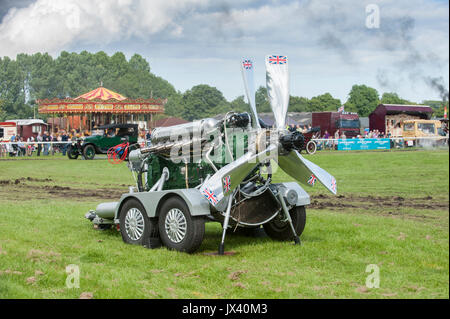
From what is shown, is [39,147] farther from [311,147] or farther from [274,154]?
[311,147]

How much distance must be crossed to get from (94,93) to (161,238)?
51.1m

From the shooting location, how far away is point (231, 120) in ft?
31.2

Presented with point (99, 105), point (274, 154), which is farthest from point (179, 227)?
point (99, 105)

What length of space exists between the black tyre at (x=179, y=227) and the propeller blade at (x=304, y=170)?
181 centimetres

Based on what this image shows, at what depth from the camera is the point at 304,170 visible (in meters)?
9.57

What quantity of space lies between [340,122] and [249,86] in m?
47.8

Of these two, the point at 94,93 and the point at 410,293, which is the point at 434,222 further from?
the point at 94,93

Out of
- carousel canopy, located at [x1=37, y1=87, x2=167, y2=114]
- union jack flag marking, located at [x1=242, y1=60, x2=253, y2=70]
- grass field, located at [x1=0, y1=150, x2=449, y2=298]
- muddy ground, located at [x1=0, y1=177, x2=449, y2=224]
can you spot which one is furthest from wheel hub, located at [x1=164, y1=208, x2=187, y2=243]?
carousel canopy, located at [x1=37, y1=87, x2=167, y2=114]

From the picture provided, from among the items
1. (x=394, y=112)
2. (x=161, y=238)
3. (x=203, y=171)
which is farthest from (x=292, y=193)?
(x=394, y=112)

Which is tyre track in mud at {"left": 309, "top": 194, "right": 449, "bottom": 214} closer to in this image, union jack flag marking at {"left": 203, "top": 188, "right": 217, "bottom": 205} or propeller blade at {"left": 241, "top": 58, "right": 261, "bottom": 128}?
propeller blade at {"left": 241, "top": 58, "right": 261, "bottom": 128}

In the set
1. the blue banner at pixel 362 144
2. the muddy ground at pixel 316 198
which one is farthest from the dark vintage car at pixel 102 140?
the blue banner at pixel 362 144

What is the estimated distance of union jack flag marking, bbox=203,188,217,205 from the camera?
875 cm

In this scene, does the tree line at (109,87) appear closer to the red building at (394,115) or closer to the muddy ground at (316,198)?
the red building at (394,115)

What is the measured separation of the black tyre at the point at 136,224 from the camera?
10031 mm
